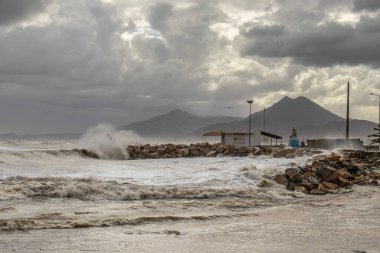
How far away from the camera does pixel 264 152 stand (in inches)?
1726

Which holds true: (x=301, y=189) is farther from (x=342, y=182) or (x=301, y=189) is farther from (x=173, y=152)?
(x=173, y=152)

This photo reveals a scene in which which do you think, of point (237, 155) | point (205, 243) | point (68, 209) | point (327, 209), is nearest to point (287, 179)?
point (327, 209)

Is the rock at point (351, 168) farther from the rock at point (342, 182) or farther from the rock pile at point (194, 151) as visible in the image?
the rock pile at point (194, 151)

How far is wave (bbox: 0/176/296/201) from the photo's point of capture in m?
14.4

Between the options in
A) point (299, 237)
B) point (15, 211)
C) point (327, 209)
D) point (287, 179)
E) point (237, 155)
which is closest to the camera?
point (299, 237)

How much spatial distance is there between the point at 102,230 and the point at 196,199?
505 centimetres

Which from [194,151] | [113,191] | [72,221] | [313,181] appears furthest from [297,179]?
[194,151]

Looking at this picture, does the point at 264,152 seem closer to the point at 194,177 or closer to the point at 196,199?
the point at 194,177

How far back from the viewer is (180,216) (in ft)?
38.1

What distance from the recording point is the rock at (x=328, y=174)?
18922 mm

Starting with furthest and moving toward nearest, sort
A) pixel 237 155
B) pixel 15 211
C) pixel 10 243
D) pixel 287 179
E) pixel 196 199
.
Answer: pixel 237 155
pixel 287 179
pixel 196 199
pixel 15 211
pixel 10 243

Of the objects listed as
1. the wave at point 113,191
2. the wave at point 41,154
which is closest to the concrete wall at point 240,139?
the wave at point 41,154

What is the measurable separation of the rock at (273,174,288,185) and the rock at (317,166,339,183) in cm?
160

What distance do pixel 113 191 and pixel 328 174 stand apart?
854 cm
